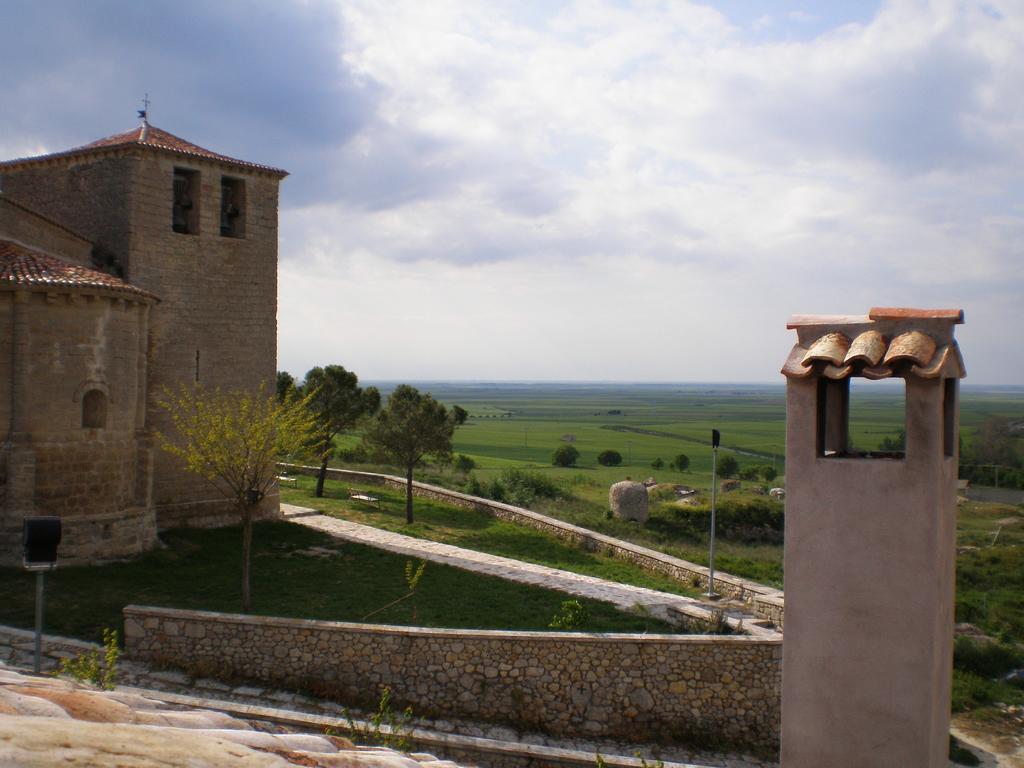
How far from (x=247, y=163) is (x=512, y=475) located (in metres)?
20.5

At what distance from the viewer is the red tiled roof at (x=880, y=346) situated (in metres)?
5.93

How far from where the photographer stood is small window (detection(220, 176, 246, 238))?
20.8 metres

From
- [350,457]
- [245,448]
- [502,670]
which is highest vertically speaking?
[245,448]

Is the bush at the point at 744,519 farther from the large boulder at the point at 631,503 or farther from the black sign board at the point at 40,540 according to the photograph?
the black sign board at the point at 40,540

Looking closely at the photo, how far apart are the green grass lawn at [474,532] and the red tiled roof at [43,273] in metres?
10.2

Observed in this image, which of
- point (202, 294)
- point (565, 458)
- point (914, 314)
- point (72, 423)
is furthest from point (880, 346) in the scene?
point (565, 458)

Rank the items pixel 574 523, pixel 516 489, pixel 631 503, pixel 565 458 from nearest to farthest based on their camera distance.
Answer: pixel 574 523, pixel 631 503, pixel 516 489, pixel 565 458

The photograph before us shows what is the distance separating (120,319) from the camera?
1647 cm

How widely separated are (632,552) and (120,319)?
1321cm

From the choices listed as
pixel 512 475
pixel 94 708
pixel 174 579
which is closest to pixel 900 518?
pixel 94 708

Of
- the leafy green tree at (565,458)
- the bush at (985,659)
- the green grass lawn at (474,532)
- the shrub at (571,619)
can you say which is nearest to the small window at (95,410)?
the green grass lawn at (474,532)

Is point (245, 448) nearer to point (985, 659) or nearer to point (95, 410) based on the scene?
point (95, 410)

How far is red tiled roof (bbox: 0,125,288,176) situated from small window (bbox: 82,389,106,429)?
6196mm

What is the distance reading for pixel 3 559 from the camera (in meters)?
15.0
